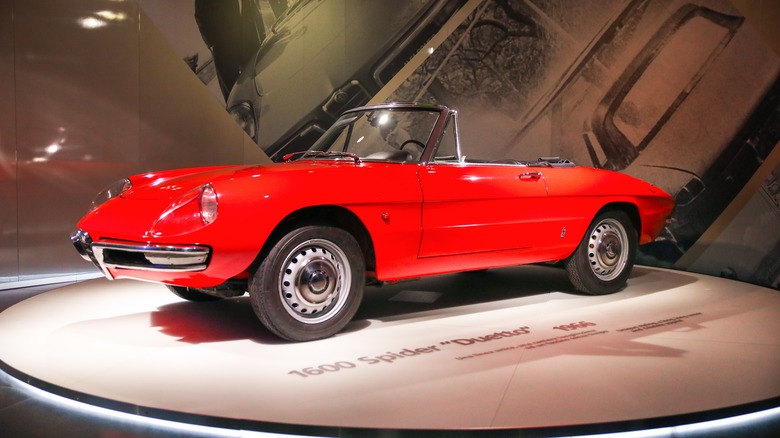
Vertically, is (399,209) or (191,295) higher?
(399,209)

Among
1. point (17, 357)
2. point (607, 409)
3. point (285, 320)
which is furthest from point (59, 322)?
point (607, 409)

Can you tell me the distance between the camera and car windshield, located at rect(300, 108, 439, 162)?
459 cm

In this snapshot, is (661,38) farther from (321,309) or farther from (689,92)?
(321,309)

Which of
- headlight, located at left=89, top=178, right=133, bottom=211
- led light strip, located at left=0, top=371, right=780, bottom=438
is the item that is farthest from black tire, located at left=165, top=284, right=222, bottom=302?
led light strip, located at left=0, top=371, right=780, bottom=438

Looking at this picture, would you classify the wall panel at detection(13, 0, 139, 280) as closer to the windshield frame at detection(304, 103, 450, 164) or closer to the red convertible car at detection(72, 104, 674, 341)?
the red convertible car at detection(72, 104, 674, 341)

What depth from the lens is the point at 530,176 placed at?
502 cm

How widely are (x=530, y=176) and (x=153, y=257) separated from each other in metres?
2.81

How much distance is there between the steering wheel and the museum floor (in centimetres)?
112

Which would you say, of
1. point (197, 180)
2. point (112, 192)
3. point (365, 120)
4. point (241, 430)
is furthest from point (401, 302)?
point (241, 430)

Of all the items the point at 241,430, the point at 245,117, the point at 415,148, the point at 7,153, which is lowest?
the point at 241,430

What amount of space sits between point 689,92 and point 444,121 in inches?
133

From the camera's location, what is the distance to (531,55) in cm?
750

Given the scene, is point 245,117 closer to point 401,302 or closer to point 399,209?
point 401,302

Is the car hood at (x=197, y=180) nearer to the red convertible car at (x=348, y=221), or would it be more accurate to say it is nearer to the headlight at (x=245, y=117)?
the red convertible car at (x=348, y=221)
